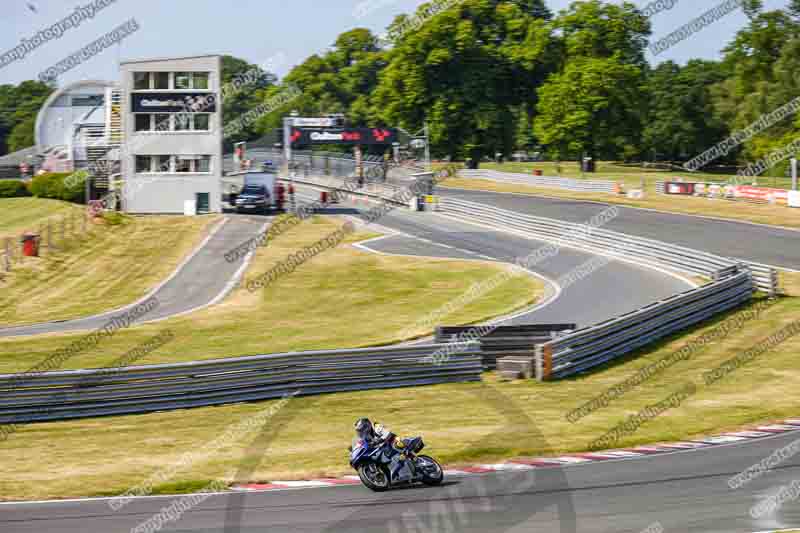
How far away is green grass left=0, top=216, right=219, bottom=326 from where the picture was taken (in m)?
33.9

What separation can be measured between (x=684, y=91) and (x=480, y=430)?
336 feet

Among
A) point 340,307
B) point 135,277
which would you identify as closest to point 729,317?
point 340,307

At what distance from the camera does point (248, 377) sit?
17.7 m

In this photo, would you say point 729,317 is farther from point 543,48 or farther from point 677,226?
point 543,48

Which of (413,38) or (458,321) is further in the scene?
(413,38)

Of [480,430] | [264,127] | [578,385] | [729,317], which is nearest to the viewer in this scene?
[480,430]

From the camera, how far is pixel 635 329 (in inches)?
898

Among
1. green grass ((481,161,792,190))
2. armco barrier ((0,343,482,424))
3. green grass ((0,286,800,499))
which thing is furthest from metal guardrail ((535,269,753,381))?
green grass ((481,161,792,190))

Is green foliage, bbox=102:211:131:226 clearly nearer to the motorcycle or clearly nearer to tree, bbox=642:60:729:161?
the motorcycle

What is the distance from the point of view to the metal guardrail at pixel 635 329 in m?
20.2

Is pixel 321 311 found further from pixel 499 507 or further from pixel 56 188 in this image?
pixel 56 188

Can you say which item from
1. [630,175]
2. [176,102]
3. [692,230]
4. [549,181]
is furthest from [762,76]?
[176,102]

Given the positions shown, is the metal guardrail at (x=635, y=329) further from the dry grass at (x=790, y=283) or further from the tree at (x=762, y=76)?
the tree at (x=762, y=76)

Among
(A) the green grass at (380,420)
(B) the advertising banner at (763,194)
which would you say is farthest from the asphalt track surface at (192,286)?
(B) the advertising banner at (763,194)
